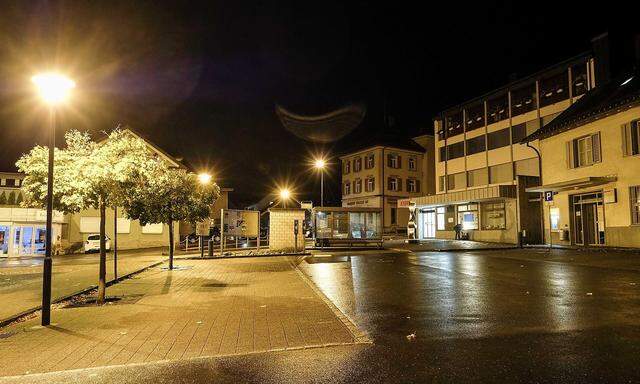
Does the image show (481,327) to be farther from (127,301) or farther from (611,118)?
(611,118)

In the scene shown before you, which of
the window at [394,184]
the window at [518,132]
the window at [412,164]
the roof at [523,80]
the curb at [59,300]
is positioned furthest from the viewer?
the window at [412,164]

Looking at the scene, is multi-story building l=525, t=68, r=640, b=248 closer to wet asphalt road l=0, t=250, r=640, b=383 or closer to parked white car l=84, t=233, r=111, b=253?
wet asphalt road l=0, t=250, r=640, b=383

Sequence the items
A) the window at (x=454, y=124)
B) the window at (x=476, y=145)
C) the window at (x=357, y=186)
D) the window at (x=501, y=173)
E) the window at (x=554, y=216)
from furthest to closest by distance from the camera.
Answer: the window at (x=357, y=186) → the window at (x=454, y=124) → the window at (x=476, y=145) → the window at (x=501, y=173) → the window at (x=554, y=216)

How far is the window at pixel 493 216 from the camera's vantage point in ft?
107

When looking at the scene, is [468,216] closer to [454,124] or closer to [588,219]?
[588,219]

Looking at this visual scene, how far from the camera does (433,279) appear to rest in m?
12.9

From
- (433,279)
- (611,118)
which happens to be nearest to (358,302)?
(433,279)

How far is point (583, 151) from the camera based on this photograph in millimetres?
24578

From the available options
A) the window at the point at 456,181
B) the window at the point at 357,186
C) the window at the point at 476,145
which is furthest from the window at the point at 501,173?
the window at the point at 357,186

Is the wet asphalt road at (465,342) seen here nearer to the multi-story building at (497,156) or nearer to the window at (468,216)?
the multi-story building at (497,156)

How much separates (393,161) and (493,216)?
24.8 m

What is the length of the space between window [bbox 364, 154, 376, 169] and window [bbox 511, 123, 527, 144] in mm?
20132

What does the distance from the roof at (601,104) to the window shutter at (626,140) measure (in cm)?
87

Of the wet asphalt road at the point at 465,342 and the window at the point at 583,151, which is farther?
the window at the point at 583,151
